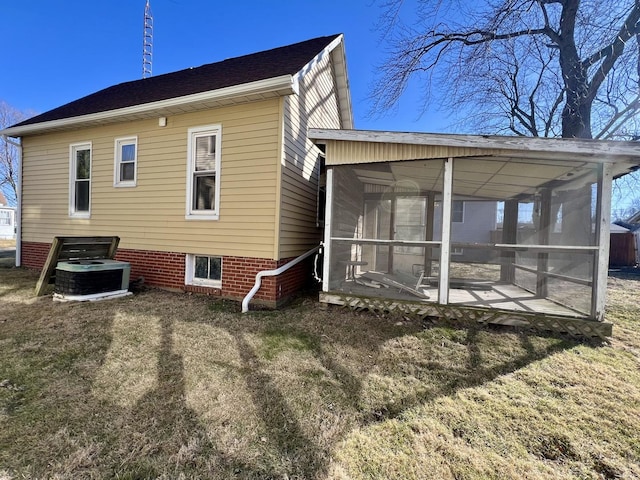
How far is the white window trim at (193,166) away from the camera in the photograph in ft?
18.9

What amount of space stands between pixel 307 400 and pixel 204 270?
417 cm

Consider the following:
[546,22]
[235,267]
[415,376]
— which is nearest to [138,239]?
[235,267]

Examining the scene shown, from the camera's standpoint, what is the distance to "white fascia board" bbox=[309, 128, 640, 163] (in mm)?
3877

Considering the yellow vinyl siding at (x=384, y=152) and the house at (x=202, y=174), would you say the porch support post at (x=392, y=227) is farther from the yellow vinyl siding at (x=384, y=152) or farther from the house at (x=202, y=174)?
the house at (x=202, y=174)

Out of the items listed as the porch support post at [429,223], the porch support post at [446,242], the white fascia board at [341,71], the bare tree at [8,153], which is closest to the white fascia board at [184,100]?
the white fascia board at [341,71]

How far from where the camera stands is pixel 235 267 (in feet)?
18.5

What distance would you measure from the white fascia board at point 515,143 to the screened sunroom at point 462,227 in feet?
0.05

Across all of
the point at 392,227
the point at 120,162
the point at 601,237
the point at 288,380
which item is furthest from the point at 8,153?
the point at 601,237

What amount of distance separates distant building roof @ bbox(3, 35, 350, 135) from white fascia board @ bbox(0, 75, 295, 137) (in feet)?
0.28

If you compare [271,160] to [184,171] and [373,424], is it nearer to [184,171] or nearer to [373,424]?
[184,171]

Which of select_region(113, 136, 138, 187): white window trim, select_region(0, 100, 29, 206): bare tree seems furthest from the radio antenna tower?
select_region(0, 100, 29, 206): bare tree

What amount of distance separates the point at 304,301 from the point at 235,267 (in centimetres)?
145

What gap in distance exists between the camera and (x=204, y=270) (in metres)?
6.09

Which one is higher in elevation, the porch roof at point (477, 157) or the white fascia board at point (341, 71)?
the white fascia board at point (341, 71)
